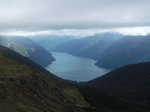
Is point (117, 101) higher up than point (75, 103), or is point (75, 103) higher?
point (117, 101)

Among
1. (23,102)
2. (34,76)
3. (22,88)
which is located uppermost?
(34,76)

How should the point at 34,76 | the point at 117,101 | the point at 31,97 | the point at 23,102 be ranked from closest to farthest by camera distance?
the point at 23,102, the point at 31,97, the point at 34,76, the point at 117,101

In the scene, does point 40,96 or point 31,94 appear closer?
point 31,94

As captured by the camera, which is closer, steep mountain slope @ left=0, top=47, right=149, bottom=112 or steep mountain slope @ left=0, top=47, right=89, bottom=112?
steep mountain slope @ left=0, top=47, right=89, bottom=112

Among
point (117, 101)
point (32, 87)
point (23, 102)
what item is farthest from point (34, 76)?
point (117, 101)

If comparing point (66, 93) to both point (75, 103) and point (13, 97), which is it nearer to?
point (75, 103)

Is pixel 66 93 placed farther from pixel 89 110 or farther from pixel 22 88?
pixel 22 88

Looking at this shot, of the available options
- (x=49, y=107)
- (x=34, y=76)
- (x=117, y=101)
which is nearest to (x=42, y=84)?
(x=34, y=76)

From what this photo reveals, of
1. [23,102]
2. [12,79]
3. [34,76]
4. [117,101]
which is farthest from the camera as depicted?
[117,101]

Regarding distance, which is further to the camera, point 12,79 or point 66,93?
point 66,93

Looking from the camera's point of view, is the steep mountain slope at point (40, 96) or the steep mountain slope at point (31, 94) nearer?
the steep mountain slope at point (31, 94)

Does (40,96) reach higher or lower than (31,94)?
higher
